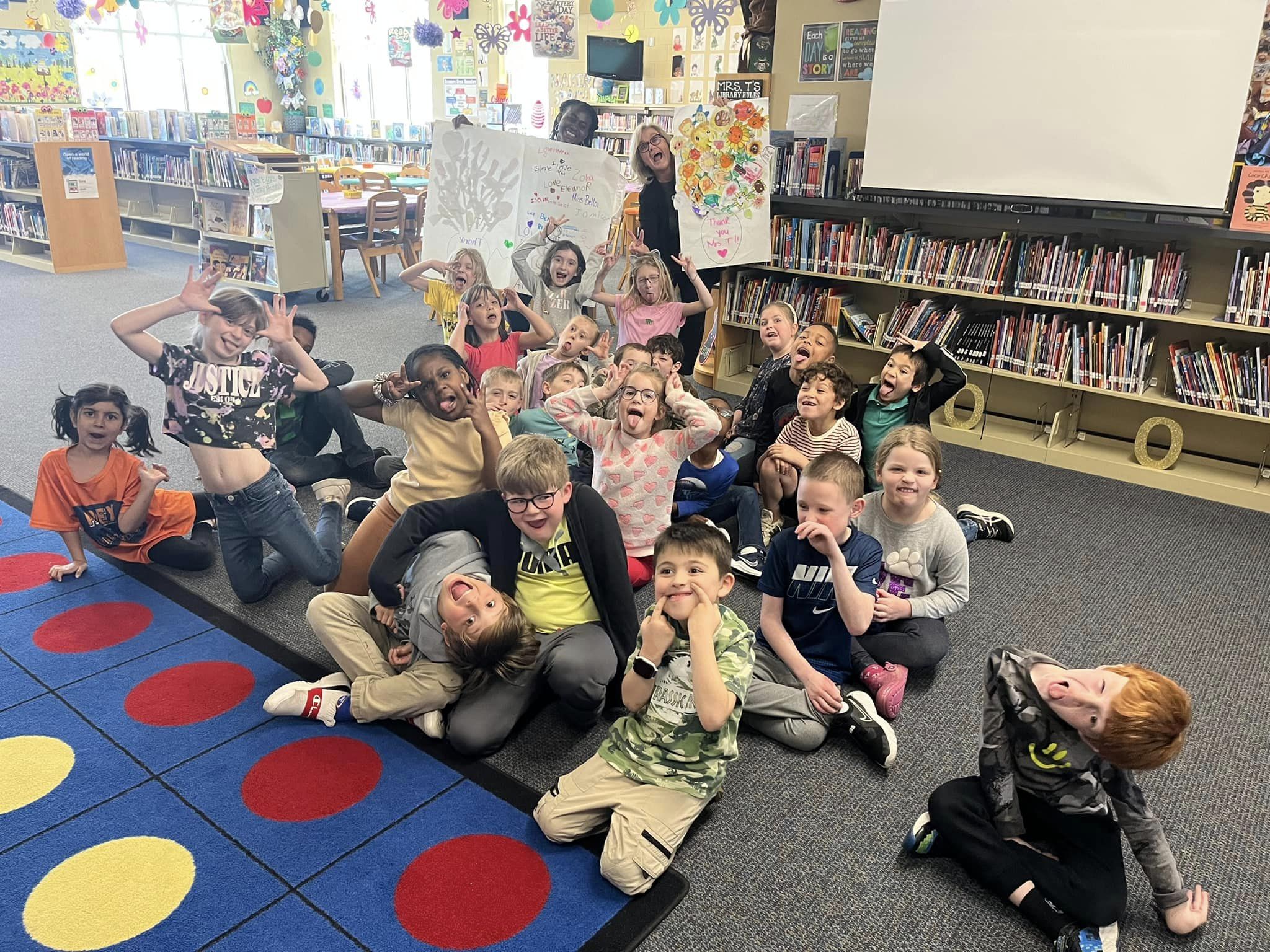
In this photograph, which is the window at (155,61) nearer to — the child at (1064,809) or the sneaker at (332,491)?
the sneaker at (332,491)

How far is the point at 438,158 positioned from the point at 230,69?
1115 centimetres

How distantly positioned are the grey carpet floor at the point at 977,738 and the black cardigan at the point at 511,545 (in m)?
0.34

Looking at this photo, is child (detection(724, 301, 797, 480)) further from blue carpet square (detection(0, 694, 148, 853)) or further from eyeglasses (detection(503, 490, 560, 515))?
blue carpet square (detection(0, 694, 148, 853))

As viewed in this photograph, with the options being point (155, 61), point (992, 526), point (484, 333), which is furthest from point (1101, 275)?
point (155, 61)

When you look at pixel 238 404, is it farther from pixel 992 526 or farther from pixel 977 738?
pixel 992 526

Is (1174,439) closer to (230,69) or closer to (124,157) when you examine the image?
(124,157)

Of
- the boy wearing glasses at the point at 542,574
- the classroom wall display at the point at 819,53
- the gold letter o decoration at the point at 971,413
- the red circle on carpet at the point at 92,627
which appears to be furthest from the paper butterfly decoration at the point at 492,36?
the boy wearing glasses at the point at 542,574

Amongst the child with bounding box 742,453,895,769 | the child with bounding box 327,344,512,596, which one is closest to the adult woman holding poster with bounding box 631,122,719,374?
the child with bounding box 327,344,512,596

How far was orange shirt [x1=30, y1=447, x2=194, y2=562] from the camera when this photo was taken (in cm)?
287

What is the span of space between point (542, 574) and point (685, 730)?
0.62 metres

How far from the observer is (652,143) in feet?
15.1

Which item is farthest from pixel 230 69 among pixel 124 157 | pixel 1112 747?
pixel 1112 747

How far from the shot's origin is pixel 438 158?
3.84 m

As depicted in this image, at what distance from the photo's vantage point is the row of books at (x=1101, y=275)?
3941 mm
